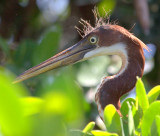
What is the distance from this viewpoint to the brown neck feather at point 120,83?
1688mm

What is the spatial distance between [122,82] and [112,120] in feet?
2.28

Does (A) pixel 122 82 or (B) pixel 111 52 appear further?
(B) pixel 111 52

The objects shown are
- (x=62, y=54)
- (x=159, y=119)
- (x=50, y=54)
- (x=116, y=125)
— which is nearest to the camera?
(x=159, y=119)

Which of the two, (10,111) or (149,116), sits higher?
(149,116)

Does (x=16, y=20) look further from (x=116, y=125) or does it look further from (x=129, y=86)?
(x=116, y=125)

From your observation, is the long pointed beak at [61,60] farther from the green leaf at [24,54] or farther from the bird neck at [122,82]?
the green leaf at [24,54]

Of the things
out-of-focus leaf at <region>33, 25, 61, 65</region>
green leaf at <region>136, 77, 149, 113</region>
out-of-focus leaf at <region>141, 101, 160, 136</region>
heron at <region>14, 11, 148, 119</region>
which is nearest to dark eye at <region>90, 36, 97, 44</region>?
heron at <region>14, 11, 148, 119</region>

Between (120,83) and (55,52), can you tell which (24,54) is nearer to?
(55,52)

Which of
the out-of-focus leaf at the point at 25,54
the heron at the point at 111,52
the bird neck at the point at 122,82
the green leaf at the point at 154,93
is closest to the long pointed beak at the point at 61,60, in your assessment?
the heron at the point at 111,52

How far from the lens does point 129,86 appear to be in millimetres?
1685

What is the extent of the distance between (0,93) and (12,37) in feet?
11.6

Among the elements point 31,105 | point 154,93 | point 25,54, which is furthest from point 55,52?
point 31,105

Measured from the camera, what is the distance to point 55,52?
2668mm

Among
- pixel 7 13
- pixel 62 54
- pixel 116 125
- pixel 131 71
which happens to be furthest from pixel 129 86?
pixel 7 13
